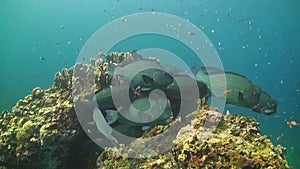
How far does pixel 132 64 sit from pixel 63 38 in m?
99.7

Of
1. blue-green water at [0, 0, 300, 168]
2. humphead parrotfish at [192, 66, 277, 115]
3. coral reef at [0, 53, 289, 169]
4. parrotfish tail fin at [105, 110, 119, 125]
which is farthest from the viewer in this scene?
blue-green water at [0, 0, 300, 168]

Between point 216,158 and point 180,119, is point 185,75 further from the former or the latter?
point 216,158

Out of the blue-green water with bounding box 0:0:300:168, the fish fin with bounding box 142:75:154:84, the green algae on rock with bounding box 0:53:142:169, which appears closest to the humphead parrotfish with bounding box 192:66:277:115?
the fish fin with bounding box 142:75:154:84

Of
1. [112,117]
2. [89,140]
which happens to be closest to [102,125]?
[112,117]

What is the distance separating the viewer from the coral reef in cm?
306

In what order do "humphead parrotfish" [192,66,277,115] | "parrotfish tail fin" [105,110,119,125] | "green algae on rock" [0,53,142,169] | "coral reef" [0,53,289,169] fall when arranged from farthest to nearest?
"green algae on rock" [0,53,142,169]
"parrotfish tail fin" [105,110,119,125]
"humphead parrotfish" [192,66,277,115]
"coral reef" [0,53,289,169]

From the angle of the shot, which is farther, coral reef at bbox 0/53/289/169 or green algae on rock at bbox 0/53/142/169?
green algae on rock at bbox 0/53/142/169

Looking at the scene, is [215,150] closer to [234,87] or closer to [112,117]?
[234,87]

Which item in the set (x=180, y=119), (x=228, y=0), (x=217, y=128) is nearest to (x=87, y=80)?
(x=180, y=119)

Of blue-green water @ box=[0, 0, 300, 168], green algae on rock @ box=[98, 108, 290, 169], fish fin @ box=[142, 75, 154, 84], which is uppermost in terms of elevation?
blue-green water @ box=[0, 0, 300, 168]

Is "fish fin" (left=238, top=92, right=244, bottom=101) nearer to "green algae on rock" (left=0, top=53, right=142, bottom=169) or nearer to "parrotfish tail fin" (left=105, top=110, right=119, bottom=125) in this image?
"parrotfish tail fin" (left=105, top=110, right=119, bottom=125)

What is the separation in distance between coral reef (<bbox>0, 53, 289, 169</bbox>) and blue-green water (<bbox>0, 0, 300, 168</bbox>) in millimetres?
53733

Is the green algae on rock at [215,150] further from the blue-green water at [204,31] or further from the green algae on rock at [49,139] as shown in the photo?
the blue-green water at [204,31]

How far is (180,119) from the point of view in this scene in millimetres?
4230
